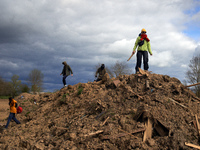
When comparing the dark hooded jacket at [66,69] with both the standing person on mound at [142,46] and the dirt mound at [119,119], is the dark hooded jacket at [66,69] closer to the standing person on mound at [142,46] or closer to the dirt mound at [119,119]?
the dirt mound at [119,119]

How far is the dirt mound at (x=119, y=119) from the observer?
4.63 meters

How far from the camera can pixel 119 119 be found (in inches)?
208

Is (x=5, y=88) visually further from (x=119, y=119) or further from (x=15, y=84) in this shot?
(x=119, y=119)

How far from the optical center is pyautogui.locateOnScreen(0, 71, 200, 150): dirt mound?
4.63 m

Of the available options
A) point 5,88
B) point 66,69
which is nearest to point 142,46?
point 66,69

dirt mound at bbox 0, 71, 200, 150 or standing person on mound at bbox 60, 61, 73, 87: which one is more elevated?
standing person on mound at bbox 60, 61, 73, 87

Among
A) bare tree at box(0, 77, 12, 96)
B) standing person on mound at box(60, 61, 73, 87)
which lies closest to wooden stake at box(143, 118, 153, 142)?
standing person on mound at box(60, 61, 73, 87)

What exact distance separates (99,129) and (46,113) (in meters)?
4.11

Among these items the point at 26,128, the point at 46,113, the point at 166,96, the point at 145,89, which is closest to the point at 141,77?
the point at 145,89

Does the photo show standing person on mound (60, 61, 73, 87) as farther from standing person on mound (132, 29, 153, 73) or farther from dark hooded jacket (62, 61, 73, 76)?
standing person on mound (132, 29, 153, 73)

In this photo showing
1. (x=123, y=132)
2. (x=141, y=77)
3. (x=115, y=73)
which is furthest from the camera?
(x=115, y=73)

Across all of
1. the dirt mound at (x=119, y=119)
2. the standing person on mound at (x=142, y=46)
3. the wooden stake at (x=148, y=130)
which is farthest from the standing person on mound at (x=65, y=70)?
the wooden stake at (x=148, y=130)

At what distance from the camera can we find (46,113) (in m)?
8.11

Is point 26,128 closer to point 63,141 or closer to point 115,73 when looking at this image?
point 63,141
